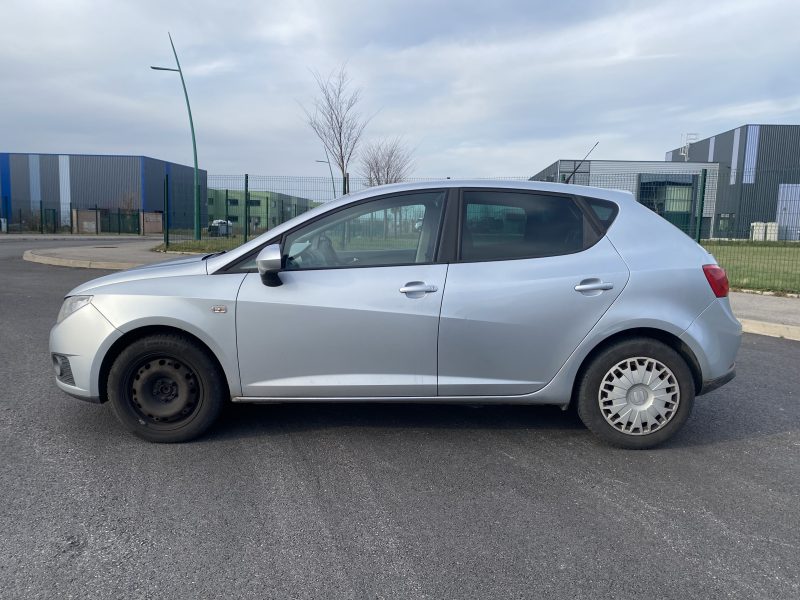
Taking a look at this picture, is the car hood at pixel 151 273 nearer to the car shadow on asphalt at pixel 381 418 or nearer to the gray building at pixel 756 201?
the car shadow on asphalt at pixel 381 418

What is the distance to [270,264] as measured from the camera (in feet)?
11.5

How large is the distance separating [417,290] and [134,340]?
1.81 metres

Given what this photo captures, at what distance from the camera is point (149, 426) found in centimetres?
376

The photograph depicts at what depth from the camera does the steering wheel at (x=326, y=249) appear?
3.75m

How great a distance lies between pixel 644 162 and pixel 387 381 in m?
40.8

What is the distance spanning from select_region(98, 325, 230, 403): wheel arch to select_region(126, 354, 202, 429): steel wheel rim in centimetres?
14

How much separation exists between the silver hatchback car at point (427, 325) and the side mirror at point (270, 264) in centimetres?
1

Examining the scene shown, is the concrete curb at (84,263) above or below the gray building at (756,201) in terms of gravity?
below

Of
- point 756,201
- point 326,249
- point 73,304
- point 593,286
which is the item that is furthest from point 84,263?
point 756,201

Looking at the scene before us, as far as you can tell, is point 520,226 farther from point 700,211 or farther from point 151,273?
point 700,211

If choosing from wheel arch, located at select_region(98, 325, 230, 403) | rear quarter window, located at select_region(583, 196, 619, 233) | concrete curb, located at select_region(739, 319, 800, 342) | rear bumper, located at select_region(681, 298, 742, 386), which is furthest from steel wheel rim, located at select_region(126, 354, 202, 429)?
concrete curb, located at select_region(739, 319, 800, 342)

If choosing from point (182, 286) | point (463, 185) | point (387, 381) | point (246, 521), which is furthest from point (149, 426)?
point (463, 185)

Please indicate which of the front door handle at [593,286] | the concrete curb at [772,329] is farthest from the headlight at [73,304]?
the concrete curb at [772,329]

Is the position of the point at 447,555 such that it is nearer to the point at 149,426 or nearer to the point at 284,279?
the point at 284,279
